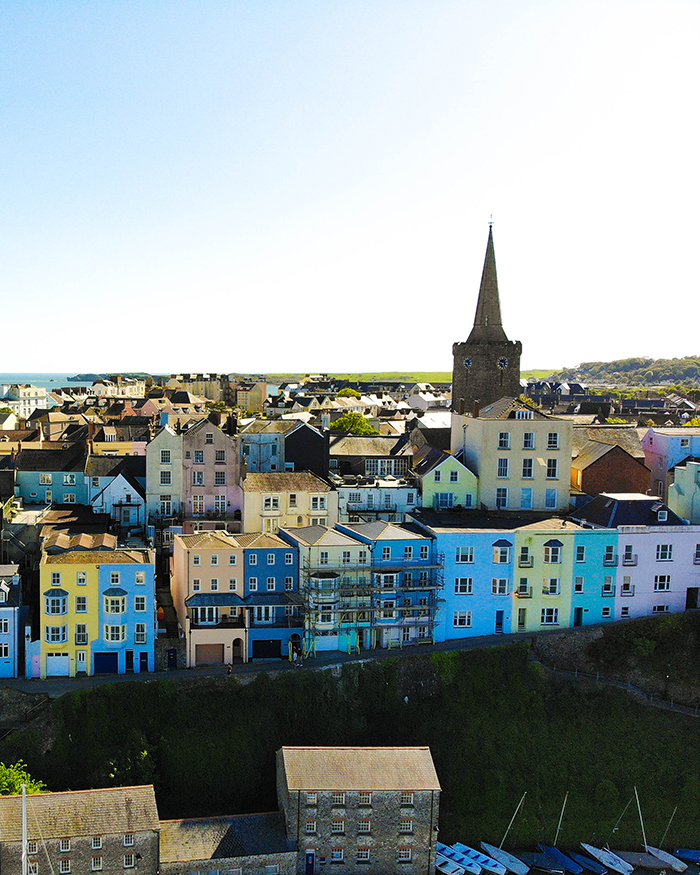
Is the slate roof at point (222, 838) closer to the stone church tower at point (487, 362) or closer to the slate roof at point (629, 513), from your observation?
the slate roof at point (629, 513)

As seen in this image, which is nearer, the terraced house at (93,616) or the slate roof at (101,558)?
the terraced house at (93,616)

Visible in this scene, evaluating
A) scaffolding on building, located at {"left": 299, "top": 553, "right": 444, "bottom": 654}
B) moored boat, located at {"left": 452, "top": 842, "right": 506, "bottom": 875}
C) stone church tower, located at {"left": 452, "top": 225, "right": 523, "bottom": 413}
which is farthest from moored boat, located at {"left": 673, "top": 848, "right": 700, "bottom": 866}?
stone church tower, located at {"left": 452, "top": 225, "right": 523, "bottom": 413}

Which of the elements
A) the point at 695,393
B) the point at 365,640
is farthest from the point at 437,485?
the point at 695,393

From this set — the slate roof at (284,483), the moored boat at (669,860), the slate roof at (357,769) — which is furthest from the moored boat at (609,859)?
the slate roof at (284,483)

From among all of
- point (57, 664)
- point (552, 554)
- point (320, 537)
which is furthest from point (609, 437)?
point (57, 664)

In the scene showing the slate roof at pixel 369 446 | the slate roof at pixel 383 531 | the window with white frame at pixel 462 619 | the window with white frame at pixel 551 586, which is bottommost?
the window with white frame at pixel 462 619

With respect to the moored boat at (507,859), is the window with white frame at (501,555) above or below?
above

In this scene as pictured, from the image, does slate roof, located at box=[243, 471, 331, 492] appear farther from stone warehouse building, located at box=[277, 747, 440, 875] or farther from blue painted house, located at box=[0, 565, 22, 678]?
stone warehouse building, located at box=[277, 747, 440, 875]

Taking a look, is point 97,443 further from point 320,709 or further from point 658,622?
point 658,622
